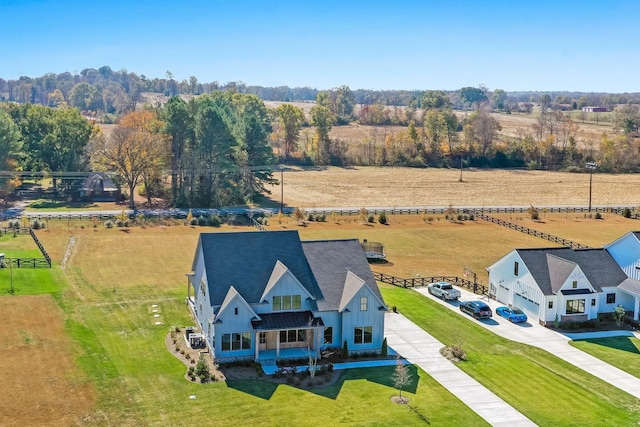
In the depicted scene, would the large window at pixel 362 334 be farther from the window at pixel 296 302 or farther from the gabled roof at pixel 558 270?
the gabled roof at pixel 558 270

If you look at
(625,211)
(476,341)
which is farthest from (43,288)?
(625,211)

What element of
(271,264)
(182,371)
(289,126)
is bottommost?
(182,371)

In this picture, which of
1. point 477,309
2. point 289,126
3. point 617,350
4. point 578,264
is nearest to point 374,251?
point 477,309

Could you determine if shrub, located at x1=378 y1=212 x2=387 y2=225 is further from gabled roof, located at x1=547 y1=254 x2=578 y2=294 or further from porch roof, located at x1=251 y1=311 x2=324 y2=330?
porch roof, located at x1=251 y1=311 x2=324 y2=330

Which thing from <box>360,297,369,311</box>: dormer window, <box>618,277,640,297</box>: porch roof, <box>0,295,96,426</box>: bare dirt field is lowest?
<box>0,295,96,426</box>: bare dirt field

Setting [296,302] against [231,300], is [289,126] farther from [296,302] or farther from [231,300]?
[231,300]

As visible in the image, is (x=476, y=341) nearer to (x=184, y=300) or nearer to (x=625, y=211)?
(x=184, y=300)

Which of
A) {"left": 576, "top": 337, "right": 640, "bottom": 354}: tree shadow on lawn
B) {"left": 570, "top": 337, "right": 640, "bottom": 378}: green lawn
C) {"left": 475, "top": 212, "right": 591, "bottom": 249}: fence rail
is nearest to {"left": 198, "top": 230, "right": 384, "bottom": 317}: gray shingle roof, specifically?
{"left": 570, "top": 337, "right": 640, "bottom": 378}: green lawn
